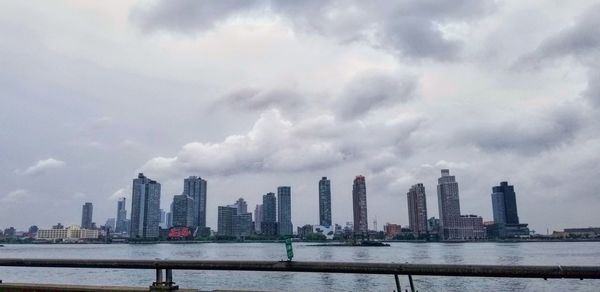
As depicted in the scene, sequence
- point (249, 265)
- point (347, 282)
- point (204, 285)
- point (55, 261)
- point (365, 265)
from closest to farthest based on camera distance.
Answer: point (365, 265) → point (249, 265) → point (55, 261) → point (204, 285) → point (347, 282)

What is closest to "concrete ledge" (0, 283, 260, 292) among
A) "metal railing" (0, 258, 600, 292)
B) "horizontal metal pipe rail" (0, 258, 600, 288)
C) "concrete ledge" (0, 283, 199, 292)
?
"concrete ledge" (0, 283, 199, 292)

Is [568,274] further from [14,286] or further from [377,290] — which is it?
[377,290]

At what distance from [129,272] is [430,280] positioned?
135ft

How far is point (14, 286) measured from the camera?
8430 millimetres

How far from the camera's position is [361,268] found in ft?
24.5

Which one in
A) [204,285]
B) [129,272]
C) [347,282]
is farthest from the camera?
[129,272]

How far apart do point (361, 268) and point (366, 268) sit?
0.26 ft

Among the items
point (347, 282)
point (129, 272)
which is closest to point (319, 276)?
point (347, 282)

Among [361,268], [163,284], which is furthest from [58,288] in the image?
[361,268]

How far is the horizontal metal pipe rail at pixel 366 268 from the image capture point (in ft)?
21.8

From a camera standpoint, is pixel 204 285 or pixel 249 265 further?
pixel 204 285

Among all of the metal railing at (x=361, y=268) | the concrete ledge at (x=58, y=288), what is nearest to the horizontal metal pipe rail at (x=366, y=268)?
the metal railing at (x=361, y=268)

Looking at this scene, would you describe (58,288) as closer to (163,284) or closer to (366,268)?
(163,284)

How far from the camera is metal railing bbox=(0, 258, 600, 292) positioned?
21.8ft
